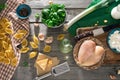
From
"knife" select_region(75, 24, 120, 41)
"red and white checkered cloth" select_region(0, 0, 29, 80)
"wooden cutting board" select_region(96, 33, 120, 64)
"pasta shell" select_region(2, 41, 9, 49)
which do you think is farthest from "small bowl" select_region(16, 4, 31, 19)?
"wooden cutting board" select_region(96, 33, 120, 64)

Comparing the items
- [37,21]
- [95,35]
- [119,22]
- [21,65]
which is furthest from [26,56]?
[119,22]

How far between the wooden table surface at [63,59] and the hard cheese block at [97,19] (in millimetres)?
49

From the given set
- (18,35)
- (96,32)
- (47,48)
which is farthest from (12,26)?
(96,32)

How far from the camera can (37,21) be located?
52.7 inches

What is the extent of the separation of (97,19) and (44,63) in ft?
0.90

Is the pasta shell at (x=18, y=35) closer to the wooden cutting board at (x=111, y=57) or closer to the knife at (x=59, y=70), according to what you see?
the knife at (x=59, y=70)

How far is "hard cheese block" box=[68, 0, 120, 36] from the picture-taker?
1275 millimetres

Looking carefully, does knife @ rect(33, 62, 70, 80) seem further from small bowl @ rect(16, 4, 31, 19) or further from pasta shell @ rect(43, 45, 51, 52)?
small bowl @ rect(16, 4, 31, 19)

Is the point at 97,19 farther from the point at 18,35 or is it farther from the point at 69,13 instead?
the point at 18,35

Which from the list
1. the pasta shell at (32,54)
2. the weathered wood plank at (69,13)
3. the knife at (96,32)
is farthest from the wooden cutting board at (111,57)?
the pasta shell at (32,54)

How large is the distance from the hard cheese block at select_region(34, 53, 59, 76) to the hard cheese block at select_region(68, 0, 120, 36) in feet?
0.46

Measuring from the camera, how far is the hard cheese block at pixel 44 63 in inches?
50.9

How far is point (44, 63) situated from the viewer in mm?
1292

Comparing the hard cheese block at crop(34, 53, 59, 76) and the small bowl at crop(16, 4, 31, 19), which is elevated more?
the small bowl at crop(16, 4, 31, 19)
